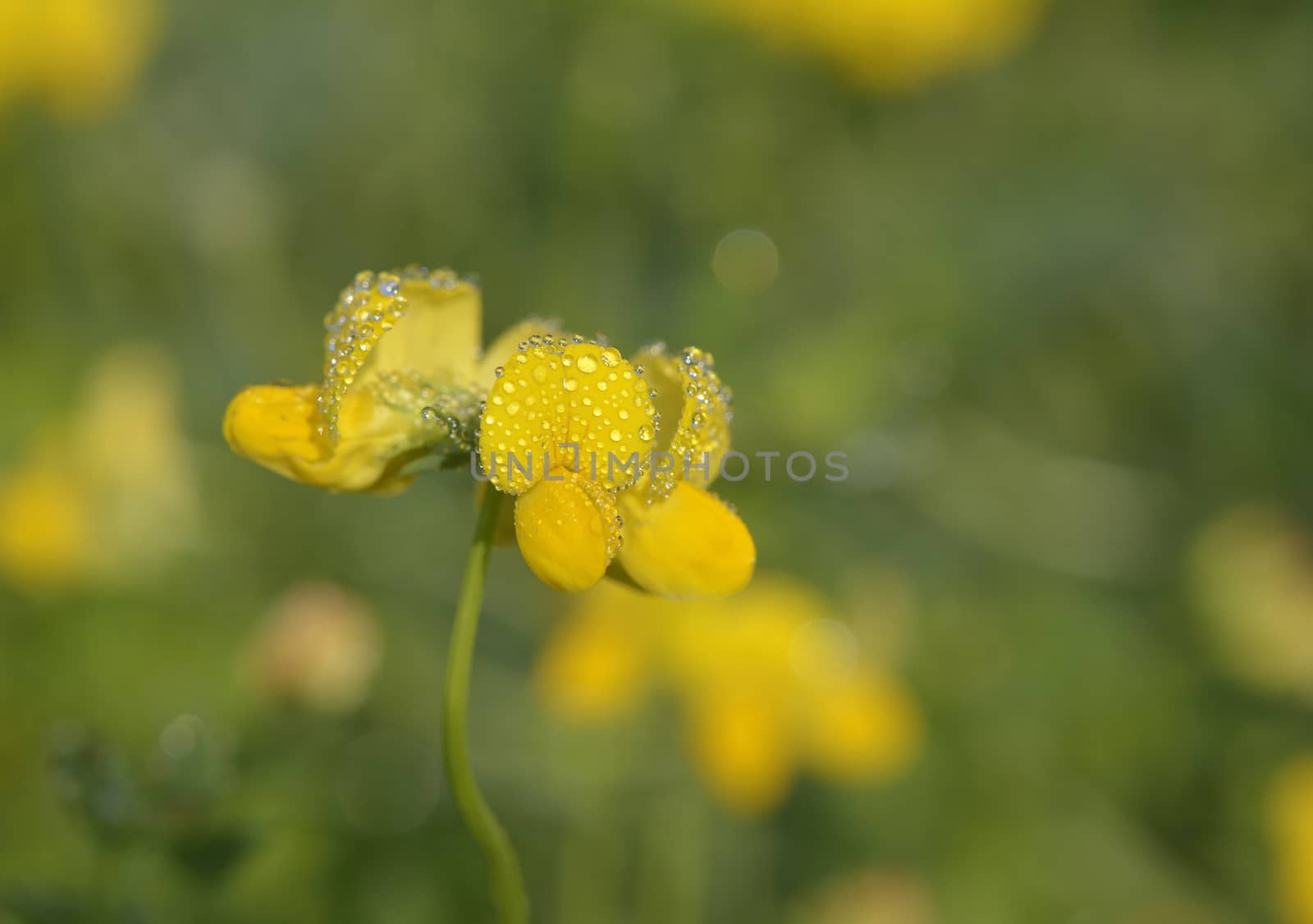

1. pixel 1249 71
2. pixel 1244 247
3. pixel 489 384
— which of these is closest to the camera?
pixel 489 384

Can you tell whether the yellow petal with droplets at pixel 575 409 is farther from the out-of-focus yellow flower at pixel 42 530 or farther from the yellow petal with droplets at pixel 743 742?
the out-of-focus yellow flower at pixel 42 530

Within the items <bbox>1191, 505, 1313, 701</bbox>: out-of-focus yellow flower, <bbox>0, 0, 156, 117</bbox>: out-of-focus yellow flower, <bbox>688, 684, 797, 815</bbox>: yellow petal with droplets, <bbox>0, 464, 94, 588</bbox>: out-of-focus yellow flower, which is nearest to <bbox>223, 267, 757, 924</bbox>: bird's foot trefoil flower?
<bbox>688, 684, 797, 815</bbox>: yellow petal with droplets

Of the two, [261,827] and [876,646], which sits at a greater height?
[261,827]

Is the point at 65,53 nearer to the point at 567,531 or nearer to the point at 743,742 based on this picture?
the point at 743,742

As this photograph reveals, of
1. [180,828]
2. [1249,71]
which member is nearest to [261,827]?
[180,828]

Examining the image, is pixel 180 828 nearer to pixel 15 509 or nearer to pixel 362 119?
pixel 15 509

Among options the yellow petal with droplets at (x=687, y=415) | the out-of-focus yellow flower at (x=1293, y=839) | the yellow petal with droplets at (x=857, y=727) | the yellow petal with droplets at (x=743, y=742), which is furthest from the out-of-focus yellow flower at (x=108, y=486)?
A: the out-of-focus yellow flower at (x=1293, y=839)
